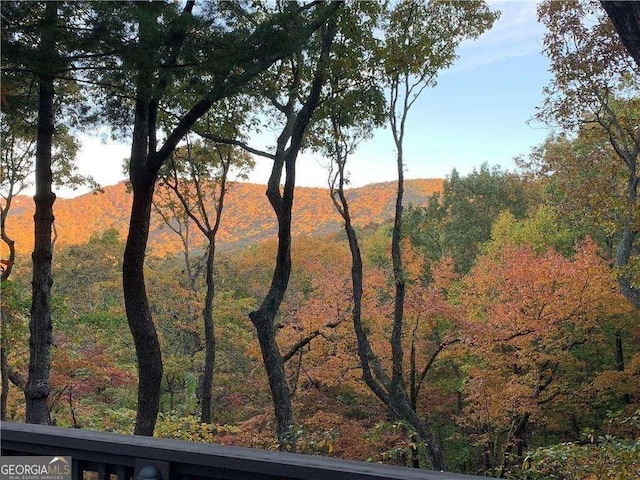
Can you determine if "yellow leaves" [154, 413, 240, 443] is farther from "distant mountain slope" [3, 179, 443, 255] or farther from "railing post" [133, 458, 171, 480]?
"distant mountain slope" [3, 179, 443, 255]

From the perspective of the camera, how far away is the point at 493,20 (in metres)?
9.34

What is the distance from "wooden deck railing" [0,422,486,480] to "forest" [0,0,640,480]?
1.50 m

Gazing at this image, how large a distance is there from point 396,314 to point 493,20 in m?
5.11

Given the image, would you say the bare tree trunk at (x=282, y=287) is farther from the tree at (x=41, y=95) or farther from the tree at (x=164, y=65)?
the tree at (x=41, y=95)

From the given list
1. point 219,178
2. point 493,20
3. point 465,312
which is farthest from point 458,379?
point 493,20

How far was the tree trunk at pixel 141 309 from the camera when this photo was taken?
5184mm

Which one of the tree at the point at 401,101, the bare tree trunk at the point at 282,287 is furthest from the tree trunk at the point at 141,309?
the tree at the point at 401,101

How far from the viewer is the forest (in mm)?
4723

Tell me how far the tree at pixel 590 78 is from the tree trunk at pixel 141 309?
6.75 meters

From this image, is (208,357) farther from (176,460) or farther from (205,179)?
(176,460)

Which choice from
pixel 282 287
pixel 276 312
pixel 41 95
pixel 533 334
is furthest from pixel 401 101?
pixel 41 95

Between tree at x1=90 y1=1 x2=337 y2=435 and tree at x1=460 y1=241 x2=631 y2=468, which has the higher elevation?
tree at x1=90 y1=1 x2=337 y2=435

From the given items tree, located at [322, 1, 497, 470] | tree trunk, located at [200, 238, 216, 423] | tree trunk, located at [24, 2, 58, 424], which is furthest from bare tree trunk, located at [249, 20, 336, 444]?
tree trunk, located at [200, 238, 216, 423]

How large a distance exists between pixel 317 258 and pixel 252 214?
20.6 ft
